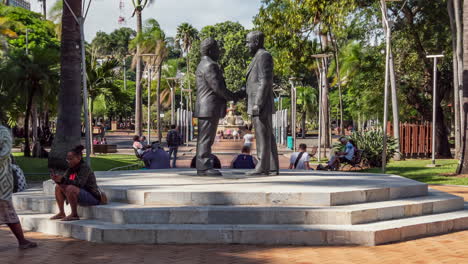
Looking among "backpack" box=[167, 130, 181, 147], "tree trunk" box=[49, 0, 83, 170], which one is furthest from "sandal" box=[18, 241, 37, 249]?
"backpack" box=[167, 130, 181, 147]

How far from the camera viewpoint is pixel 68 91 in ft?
53.1

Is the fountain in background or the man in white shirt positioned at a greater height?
the fountain in background

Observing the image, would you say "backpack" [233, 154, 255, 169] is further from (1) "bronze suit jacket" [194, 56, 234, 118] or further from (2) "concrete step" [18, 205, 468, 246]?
(2) "concrete step" [18, 205, 468, 246]

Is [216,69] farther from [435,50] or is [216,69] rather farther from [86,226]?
[435,50]

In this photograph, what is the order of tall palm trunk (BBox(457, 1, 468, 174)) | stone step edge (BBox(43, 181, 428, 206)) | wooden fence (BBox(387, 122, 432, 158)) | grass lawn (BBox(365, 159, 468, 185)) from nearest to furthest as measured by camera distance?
stone step edge (BBox(43, 181, 428, 206)) < grass lawn (BBox(365, 159, 468, 185)) < tall palm trunk (BBox(457, 1, 468, 174)) < wooden fence (BBox(387, 122, 432, 158))

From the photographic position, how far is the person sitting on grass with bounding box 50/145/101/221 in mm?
8609

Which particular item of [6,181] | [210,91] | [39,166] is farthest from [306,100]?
[6,181]

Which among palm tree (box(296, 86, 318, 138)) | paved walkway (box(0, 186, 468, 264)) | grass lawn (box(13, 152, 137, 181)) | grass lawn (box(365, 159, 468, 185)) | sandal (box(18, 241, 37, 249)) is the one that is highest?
palm tree (box(296, 86, 318, 138))

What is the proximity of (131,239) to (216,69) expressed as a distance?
3929 mm

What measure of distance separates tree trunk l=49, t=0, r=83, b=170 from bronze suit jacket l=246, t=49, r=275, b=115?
6.86m

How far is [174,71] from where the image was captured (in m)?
65.8

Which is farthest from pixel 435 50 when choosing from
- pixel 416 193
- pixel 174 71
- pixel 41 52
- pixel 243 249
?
pixel 174 71

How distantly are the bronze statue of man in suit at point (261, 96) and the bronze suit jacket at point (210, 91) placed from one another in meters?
0.47

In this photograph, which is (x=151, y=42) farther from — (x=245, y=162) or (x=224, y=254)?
(x=224, y=254)
